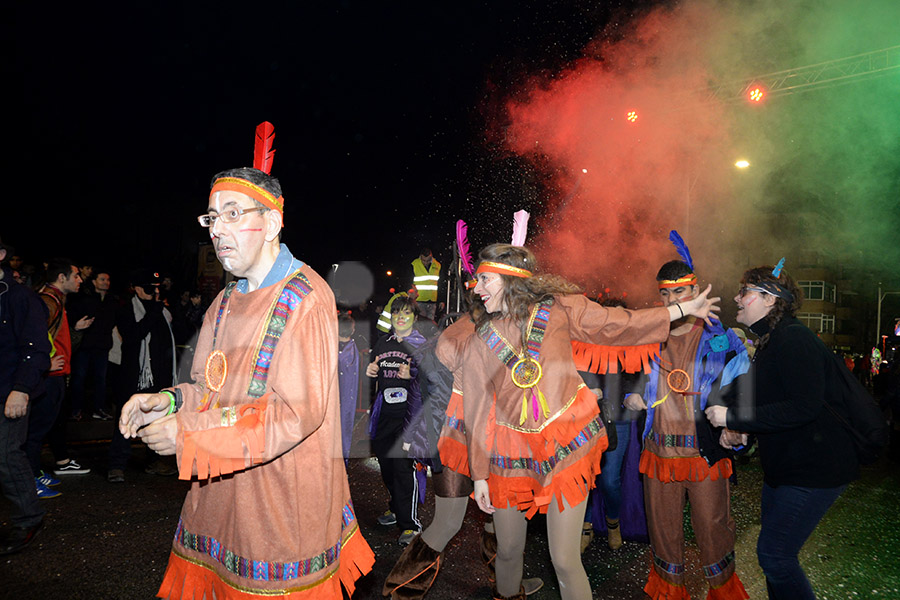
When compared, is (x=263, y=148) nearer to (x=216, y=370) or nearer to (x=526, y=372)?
(x=216, y=370)

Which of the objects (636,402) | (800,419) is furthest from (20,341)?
(800,419)

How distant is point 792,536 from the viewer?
106 inches

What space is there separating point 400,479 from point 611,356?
2.45 metres

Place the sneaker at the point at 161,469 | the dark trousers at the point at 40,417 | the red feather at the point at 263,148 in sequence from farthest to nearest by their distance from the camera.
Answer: the sneaker at the point at 161,469 → the dark trousers at the point at 40,417 → the red feather at the point at 263,148

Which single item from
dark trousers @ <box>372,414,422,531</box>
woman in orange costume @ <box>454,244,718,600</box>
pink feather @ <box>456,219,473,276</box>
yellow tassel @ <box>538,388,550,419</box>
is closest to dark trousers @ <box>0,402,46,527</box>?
dark trousers @ <box>372,414,422,531</box>

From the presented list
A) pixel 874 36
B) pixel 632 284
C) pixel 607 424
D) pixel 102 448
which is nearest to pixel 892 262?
pixel 632 284

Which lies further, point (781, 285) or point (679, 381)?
point (679, 381)

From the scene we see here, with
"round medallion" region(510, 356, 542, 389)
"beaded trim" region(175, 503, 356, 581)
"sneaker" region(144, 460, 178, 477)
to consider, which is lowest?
"sneaker" region(144, 460, 178, 477)

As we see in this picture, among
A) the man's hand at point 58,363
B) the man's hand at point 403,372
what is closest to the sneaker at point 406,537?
the man's hand at point 403,372

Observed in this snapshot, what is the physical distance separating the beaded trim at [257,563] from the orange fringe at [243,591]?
48 mm

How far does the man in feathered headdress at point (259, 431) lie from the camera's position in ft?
5.69

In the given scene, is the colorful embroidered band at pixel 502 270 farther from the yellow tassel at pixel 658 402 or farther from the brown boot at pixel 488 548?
the brown boot at pixel 488 548

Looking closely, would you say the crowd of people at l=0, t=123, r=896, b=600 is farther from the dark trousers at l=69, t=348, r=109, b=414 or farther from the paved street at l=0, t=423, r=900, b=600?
the dark trousers at l=69, t=348, r=109, b=414

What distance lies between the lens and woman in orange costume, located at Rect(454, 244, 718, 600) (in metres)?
2.87
